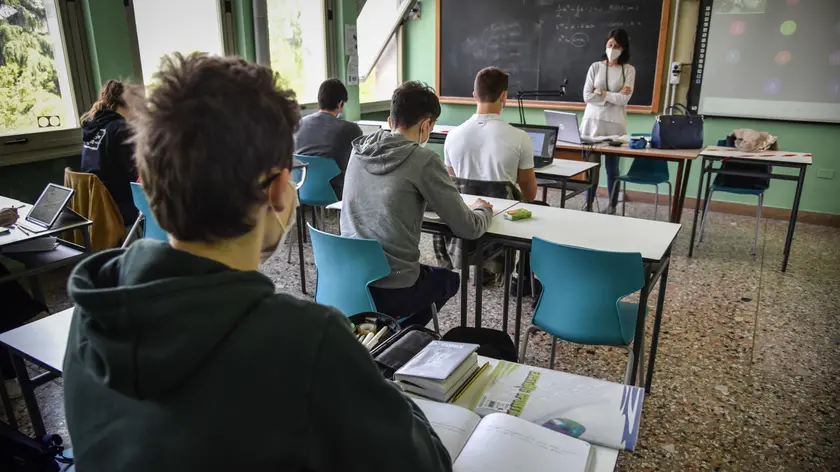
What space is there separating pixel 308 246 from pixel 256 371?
150 inches

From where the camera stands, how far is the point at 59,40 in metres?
3.59

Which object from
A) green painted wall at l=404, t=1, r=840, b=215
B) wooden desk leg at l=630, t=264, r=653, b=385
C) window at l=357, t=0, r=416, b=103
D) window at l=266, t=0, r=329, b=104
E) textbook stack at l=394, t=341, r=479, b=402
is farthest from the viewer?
window at l=357, t=0, r=416, b=103

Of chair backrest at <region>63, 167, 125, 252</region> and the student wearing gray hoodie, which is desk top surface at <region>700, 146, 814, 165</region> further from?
chair backrest at <region>63, 167, 125, 252</region>

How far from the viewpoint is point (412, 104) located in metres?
2.17

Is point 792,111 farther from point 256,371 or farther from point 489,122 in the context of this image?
point 256,371

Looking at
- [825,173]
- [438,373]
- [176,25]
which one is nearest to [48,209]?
[438,373]

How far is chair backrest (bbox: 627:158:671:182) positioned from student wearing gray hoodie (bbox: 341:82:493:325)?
304cm

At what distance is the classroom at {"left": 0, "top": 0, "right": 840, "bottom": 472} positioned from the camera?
2.02 ft

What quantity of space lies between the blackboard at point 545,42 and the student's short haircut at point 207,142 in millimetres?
5485

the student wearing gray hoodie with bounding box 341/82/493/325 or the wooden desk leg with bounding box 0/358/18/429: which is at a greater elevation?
the student wearing gray hoodie with bounding box 341/82/493/325

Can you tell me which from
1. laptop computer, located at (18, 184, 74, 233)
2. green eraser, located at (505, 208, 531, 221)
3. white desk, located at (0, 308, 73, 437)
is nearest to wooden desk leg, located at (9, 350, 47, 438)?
white desk, located at (0, 308, 73, 437)

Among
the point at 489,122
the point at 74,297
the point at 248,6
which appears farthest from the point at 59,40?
the point at 74,297

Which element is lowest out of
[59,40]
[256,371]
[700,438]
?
[700,438]

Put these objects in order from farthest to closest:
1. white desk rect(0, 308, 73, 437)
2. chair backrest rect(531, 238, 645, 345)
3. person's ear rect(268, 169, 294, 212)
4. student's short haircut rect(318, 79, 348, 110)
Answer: student's short haircut rect(318, 79, 348, 110)
chair backrest rect(531, 238, 645, 345)
white desk rect(0, 308, 73, 437)
person's ear rect(268, 169, 294, 212)
